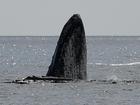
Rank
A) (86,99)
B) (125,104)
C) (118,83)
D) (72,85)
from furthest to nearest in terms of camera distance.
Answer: (118,83) → (72,85) → (86,99) → (125,104)

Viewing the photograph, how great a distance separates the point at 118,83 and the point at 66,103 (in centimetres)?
1237

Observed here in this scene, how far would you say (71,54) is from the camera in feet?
168

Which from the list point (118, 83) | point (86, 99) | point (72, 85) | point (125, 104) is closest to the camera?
point (125, 104)

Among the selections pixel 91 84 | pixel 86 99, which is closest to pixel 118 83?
pixel 91 84

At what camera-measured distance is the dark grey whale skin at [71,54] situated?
50844 millimetres

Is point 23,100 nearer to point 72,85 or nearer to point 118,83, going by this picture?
point 72,85

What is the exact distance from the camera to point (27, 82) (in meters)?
52.3

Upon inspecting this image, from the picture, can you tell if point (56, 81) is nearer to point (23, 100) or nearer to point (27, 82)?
point (27, 82)

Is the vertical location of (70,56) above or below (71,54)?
below

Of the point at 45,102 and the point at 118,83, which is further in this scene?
the point at 118,83

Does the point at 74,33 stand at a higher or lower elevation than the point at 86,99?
higher

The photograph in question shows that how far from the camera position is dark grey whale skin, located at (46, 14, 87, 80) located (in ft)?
167

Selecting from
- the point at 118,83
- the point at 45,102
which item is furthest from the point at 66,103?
the point at 118,83

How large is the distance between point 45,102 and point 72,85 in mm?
7284
